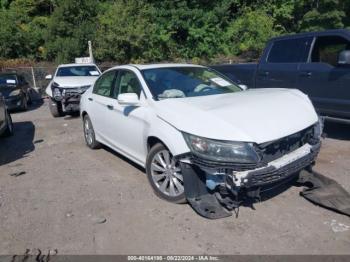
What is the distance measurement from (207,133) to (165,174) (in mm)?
925

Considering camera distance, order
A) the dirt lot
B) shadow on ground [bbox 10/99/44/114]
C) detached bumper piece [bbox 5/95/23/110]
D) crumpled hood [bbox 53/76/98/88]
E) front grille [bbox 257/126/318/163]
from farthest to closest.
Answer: shadow on ground [bbox 10/99/44/114]
detached bumper piece [bbox 5/95/23/110]
crumpled hood [bbox 53/76/98/88]
front grille [bbox 257/126/318/163]
the dirt lot

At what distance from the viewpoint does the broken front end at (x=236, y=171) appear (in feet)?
12.7

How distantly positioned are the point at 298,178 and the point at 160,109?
187 cm

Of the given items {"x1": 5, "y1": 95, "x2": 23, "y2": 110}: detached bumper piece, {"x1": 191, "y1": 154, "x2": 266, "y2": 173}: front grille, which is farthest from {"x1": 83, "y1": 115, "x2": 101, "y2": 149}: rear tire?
{"x1": 5, "y1": 95, "x2": 23, "y2": 110}: detached bumper piece

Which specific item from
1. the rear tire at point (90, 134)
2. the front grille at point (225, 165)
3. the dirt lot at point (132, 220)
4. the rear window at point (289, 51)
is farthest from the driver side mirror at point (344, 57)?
the rear tire at point (90, 134)

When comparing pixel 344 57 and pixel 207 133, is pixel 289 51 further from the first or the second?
pixel 207 133

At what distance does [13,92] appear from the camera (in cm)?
1366

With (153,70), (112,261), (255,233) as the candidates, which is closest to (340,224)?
(255,233)

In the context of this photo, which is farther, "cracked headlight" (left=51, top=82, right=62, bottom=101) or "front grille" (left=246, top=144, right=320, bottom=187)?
"cracked headlight" (left=51, top=82, right=62, bottom=101)

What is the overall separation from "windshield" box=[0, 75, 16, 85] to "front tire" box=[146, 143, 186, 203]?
36.0 ft

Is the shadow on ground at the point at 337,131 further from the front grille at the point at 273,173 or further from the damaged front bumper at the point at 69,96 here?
the damaged front bumper at the point at 69,96

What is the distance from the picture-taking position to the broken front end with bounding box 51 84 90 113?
10961mm

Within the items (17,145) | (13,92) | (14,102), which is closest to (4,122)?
(17,145)

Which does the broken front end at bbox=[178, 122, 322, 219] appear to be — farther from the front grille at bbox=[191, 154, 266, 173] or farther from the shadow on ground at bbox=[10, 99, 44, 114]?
the shadow on ground at bbox=[10, 99, 44, 114]
